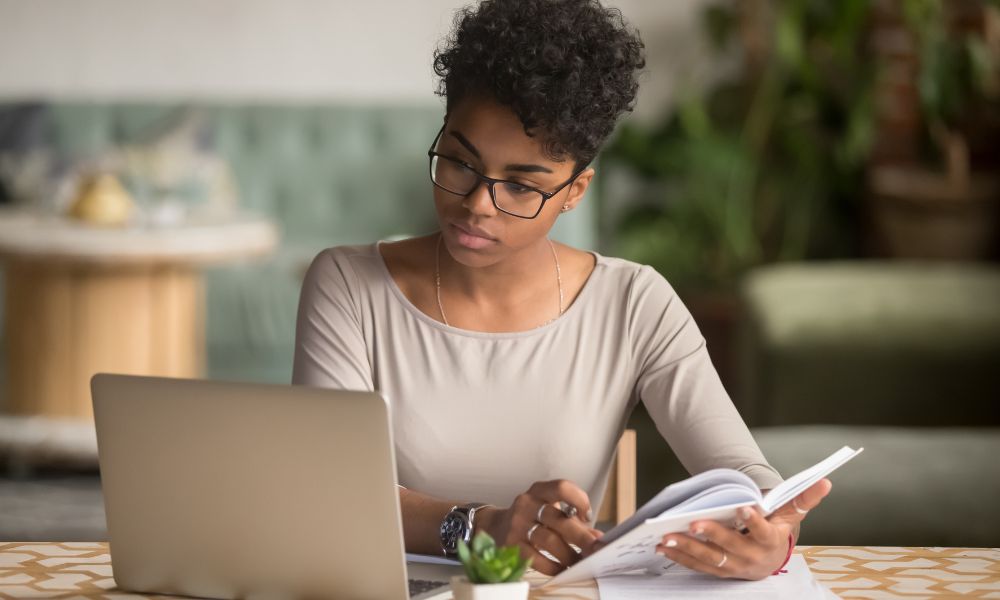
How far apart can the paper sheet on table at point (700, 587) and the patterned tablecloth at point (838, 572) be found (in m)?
0.02

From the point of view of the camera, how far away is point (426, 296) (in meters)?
1.60

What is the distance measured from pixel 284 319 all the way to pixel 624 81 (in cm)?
338

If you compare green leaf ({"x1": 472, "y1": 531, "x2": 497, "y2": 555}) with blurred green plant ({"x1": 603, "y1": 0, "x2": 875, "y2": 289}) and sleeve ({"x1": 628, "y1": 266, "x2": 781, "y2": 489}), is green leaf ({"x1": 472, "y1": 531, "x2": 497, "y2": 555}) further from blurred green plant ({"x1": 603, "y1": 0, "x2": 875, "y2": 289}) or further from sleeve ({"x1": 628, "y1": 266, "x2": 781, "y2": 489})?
blurred green plant ({"x1": 603, "y1": 0, "x2": 875, "y2": 289})

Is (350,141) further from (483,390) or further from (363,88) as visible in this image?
(483,390)

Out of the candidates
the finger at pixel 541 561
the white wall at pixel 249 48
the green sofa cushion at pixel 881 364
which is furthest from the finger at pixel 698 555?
the white wall at pixel 249 48

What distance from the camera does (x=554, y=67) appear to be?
1.39 m

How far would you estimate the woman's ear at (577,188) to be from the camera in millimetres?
1491

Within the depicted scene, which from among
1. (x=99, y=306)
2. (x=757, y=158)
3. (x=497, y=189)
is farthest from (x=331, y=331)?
(x=757, y=158)

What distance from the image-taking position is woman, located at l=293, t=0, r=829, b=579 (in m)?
1.39

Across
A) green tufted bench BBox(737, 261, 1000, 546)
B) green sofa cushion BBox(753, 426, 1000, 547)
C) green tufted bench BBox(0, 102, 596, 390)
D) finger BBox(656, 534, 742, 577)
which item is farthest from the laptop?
green tufted bench BBox(0, 102, 596, 390)

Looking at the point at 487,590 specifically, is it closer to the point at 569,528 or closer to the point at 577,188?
the point at 569,528

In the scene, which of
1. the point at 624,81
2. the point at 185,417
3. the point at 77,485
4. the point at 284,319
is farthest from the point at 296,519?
the point at 284,319

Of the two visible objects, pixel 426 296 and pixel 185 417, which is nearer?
pixel 185 417

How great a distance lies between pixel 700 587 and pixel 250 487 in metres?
0.43
